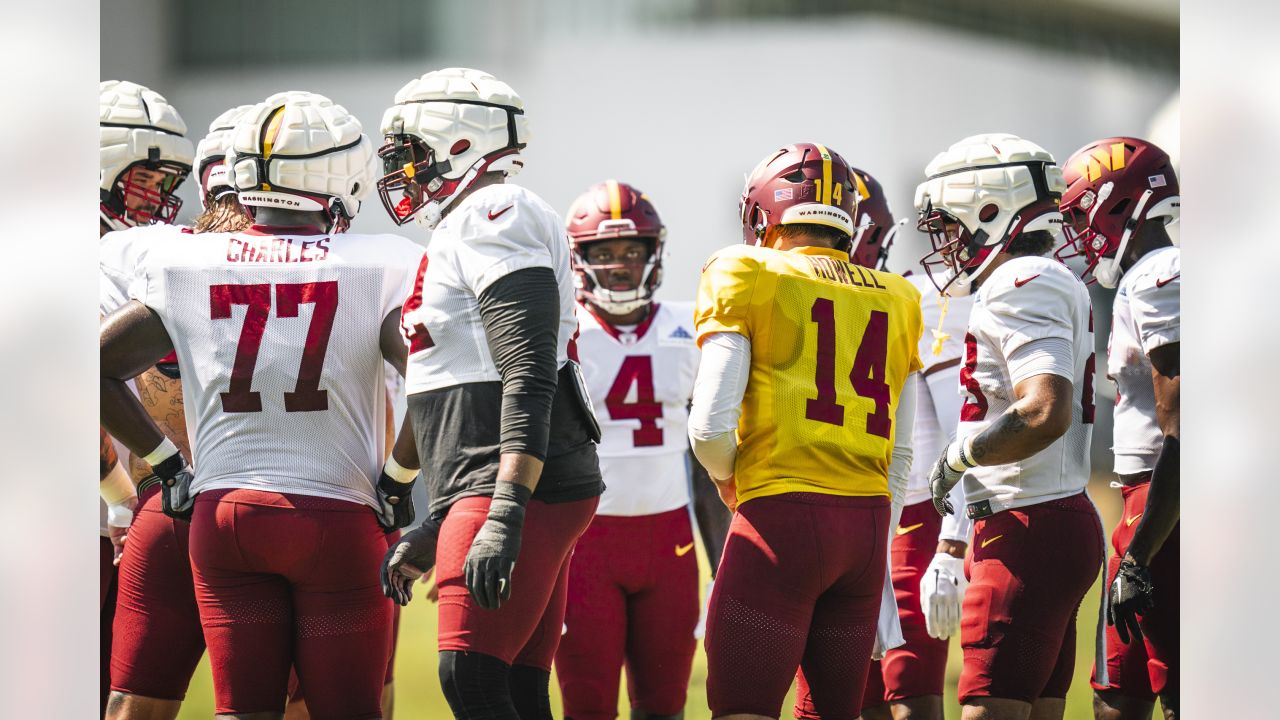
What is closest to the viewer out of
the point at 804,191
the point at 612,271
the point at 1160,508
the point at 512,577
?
the point at 512,577

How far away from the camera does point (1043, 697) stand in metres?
3.68

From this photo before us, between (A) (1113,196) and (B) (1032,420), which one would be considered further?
(A) (1113,196)

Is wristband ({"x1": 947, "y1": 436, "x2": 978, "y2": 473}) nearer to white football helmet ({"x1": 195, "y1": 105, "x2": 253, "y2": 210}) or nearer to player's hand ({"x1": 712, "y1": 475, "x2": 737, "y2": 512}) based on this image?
player's hand ({"x1": 712, "y1": 475, "x2": 737, "y2": 512})

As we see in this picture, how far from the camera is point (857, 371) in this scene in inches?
126

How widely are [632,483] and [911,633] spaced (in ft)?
3.40

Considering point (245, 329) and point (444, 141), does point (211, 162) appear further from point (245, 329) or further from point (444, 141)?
point (245, 329)

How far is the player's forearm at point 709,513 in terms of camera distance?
5.00m

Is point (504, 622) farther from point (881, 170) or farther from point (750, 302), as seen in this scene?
point (881, 170)

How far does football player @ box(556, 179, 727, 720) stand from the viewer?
4.54 metres

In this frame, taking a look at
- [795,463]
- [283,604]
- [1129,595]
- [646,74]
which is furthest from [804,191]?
[646,74]

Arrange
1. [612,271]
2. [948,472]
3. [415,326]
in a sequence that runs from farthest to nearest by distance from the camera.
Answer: [612,271], [948,472], [415,326]

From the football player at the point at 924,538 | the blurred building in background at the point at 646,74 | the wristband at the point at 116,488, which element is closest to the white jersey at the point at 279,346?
the wristband at the point at 116,488

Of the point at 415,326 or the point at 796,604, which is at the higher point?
the point at 415,326
